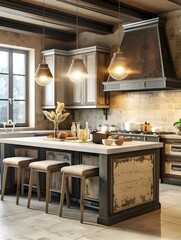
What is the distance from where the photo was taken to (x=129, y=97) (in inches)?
300

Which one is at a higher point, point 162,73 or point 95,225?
point 162,73

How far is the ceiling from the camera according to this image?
611 cm

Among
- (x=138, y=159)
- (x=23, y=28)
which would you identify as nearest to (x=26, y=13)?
(x=23, y=28)

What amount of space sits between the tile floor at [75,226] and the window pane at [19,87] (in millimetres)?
3655

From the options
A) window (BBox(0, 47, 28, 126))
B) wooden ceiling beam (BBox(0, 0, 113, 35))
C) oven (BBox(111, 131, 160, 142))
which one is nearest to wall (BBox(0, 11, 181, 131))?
window (BBox(0, 47, 28, 126))

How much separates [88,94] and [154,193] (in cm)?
368

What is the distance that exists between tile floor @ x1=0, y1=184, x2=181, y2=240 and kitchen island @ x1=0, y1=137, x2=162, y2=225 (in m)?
0.14

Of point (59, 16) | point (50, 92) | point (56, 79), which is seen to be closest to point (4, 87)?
point (50, 92)

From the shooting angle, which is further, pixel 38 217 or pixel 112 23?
pixel 112 23

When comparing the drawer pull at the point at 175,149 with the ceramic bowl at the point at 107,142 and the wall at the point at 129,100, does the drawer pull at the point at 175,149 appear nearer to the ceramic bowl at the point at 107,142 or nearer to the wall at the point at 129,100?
the wall at the point at 129,100

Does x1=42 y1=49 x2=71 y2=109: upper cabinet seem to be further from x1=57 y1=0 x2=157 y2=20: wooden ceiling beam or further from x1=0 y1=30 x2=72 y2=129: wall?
x1=57 y1=0 x2=157 y2=20: wooden ceiling beam

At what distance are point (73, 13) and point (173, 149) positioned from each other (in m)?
3.23

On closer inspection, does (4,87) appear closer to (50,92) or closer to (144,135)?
(50,92)

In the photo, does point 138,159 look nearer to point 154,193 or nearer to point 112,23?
point 154,193
